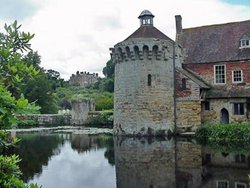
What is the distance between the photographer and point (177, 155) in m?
18.7

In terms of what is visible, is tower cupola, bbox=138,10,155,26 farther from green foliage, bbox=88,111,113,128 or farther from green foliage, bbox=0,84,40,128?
green foliage, bbox=0,84,40,128

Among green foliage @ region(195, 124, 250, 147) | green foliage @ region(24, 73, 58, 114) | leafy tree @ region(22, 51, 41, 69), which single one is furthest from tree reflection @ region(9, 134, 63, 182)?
green foliage @ region(24, 73, 58, 114)

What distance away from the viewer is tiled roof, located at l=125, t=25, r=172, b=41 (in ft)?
96.6

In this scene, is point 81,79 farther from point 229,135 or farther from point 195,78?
point 229,135

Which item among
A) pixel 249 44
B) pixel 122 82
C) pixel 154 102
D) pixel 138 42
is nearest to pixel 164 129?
pixel 154 102

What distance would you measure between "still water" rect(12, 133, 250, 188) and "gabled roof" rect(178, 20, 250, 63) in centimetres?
966

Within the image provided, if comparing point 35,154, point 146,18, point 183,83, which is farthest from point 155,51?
point 35,154

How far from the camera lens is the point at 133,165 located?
642 inches

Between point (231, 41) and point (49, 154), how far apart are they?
727 inches

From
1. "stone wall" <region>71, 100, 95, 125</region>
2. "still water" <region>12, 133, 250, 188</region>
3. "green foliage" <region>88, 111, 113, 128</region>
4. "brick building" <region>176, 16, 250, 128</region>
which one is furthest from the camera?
"stone wall" <region>71, 100, 95, 125</region>

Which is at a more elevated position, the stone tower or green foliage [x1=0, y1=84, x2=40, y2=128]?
the stone tower

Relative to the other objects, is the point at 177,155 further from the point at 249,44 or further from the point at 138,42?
the point at 249,44

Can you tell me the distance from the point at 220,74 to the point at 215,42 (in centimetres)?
331

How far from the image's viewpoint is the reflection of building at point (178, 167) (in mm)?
12672
